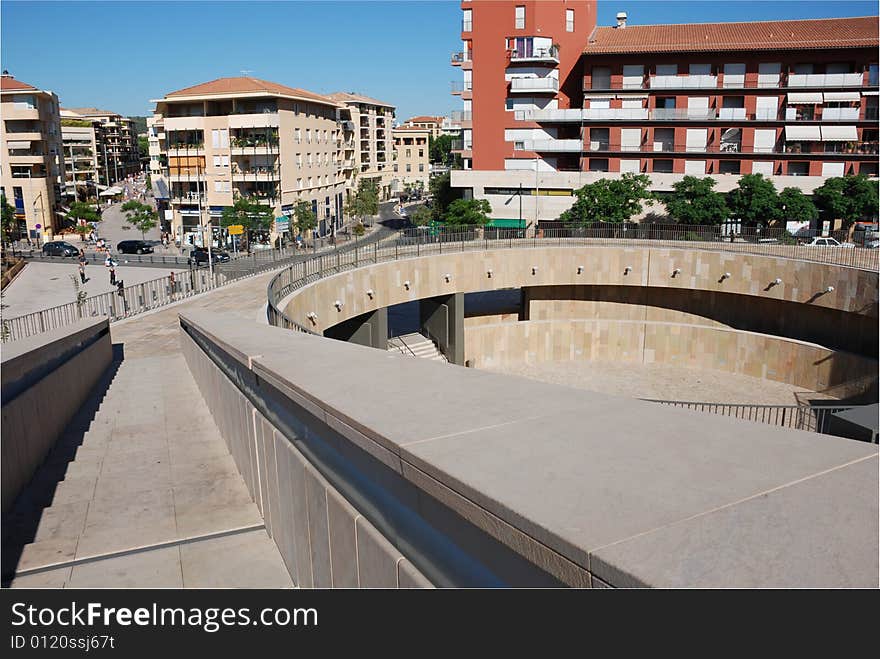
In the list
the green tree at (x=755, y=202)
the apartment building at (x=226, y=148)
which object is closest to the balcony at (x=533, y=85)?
the green tree at (x=755, y=202)

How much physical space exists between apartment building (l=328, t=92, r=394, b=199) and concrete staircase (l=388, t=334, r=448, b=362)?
47.8 m

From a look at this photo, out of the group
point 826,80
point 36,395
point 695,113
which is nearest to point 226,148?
point 695,113

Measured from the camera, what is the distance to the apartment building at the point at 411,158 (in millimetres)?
111688

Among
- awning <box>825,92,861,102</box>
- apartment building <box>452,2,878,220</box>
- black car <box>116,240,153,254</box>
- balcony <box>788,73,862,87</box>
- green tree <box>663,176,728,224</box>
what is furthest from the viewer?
black car <box>116,240,153,254</box>

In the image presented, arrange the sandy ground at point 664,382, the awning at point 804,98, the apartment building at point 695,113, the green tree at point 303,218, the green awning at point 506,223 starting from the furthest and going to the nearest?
the green tree at point 303,218 < the green awning at point 506,223 < the apartment building at point 695,113 < the awning at point 804,98 < the sandy ground at point 664,382

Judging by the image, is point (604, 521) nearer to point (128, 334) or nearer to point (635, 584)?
point (635, 584)

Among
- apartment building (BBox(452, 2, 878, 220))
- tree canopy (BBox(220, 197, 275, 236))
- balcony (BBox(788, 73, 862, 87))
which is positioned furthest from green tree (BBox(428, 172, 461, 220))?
balcony (BBox(788, 73, 862, 87))

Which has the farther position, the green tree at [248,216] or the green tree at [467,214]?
the green tree at [248,216]

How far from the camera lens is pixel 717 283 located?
32688mm

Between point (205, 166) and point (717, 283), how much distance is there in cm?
4093

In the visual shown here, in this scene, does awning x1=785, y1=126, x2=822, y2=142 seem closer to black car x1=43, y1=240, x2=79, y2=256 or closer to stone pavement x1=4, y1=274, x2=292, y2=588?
stone pavement x1=4, y1=274, x2=292, y2=588

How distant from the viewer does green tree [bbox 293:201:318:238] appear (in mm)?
57969

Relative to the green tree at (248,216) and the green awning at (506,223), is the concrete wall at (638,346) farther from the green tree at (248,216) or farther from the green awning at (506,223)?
the green tree at (248,216)
